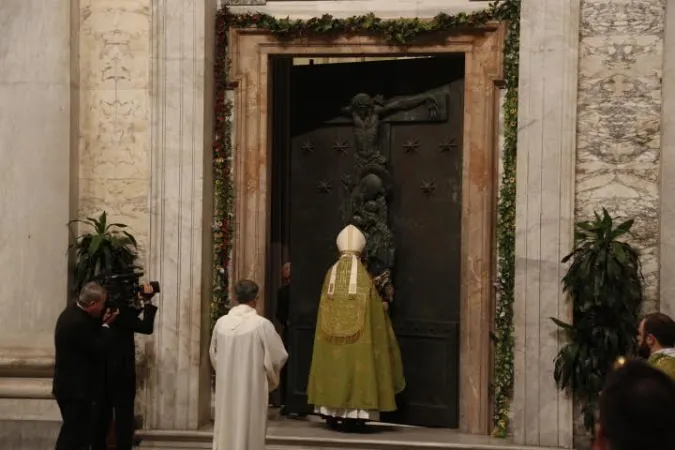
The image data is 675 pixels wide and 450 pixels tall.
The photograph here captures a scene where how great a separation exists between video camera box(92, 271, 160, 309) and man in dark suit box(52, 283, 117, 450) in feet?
2.41

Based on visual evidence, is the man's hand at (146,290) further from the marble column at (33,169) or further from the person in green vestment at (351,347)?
the person in green vestment at (351,347)

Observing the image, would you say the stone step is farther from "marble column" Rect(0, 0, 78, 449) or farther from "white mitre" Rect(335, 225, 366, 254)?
"white mitre" Rect(335, 225, 366, 254)

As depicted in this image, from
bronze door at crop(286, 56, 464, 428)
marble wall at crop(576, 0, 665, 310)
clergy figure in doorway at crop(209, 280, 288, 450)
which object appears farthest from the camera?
bronze door at crop(286, 56, 464, 428)

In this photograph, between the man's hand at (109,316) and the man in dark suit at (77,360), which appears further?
the man's hand at (109,316)

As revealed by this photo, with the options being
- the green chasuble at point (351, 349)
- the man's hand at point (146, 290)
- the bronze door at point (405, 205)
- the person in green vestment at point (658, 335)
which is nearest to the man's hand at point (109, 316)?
the man's hand at point (146, 290)

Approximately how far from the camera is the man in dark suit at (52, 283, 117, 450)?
662 cm

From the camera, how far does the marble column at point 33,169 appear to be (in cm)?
825

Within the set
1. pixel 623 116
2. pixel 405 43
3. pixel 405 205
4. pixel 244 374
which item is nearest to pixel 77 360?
pixel 244 374

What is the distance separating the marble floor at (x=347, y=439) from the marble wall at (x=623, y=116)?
1620 millimetres

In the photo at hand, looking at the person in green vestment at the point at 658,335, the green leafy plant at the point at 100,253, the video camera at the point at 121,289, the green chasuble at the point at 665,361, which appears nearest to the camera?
the green chasuble at the point at 665,361

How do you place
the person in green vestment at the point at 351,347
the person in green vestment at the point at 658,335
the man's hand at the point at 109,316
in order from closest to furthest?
the person in green vestment at the point at 658,335
the man's hand at the point at 109,316
the person in green vestment at the point at 351,347

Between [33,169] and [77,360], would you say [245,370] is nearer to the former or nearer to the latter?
[77,360]

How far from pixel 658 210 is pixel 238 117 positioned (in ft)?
10.9

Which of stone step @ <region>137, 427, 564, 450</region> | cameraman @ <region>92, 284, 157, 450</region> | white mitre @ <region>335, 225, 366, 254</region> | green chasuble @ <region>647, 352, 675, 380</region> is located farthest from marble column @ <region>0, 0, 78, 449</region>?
green chasuble @ <region>647, 352, 675, 380</region>
